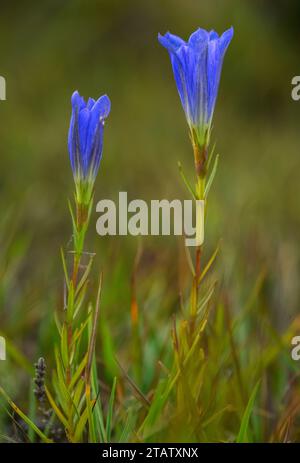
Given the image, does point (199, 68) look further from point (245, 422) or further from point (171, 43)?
point (245, 422)

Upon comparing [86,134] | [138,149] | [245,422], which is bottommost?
[245,422]

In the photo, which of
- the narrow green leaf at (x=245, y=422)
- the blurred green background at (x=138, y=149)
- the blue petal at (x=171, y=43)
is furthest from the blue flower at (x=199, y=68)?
the blurred green background at (x=138, y=149)

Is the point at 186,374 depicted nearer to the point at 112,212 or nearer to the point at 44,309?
the point at 44,309

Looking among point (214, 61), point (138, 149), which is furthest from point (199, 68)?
point (138, 149)

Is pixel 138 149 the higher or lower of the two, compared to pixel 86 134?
higher

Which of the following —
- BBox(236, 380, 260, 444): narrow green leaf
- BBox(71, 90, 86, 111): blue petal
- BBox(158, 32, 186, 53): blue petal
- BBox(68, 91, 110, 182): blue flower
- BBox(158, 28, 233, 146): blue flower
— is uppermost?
BBox(158, 32, 186, 53): blue petal

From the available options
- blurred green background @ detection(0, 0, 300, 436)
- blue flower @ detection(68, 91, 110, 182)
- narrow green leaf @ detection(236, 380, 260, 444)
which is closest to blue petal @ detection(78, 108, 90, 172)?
blue flower @ detection(68, 91, 110, 182)

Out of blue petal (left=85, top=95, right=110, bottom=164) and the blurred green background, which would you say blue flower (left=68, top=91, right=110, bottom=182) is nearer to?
blue petal (left=85, top=95, right=110, bottom=164)
